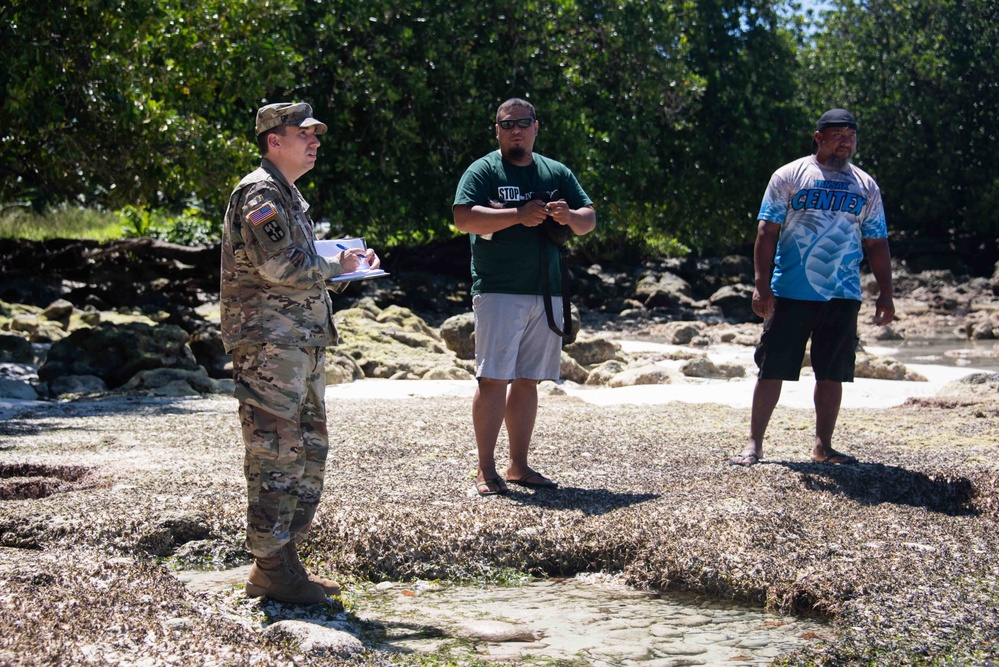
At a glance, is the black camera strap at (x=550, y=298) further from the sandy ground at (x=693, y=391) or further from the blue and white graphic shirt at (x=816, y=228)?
the sandy ground at (x=693, y=391)

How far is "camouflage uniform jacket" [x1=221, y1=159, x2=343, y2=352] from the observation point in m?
3.75

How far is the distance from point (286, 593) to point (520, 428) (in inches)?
79.7

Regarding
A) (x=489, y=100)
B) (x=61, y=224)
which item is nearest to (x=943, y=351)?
(x=489, y=100)

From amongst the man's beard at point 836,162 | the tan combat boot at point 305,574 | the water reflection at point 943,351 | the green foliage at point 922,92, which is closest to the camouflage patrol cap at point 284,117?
the tan combat boot at point 305,574

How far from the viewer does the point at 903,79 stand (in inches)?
1271

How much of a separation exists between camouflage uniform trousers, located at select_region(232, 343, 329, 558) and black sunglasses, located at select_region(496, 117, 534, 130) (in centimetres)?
204

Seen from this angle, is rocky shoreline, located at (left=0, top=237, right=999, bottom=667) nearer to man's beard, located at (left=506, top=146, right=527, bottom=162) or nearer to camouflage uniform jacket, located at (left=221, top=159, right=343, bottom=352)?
camouflage uniform jacket, located at (left=221, top=159, right=343, bottom=352)

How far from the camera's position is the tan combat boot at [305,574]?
394 cm

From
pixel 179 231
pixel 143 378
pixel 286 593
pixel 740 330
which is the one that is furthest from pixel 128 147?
pixel 179 231

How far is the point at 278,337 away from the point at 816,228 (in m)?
3.41

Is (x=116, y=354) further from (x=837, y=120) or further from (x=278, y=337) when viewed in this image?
(x=278, y=337)

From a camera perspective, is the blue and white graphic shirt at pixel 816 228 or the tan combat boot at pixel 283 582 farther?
the blue and white graphic shirt at pixel 816 228

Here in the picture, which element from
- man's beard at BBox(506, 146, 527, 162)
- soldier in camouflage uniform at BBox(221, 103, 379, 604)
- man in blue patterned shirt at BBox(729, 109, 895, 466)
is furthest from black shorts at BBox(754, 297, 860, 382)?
soldier in camouflage uniform at BBox(221, 103, 379, 604)

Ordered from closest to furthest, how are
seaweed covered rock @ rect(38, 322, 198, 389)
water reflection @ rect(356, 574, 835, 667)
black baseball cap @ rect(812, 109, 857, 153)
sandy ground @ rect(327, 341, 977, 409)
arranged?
water reflection @ rect(356, 574, 835, 667) < black baseball cap @ rect(812, 109, 857, 153) < sandy ground @ rect(327, 341, 977, 409) < seaweed covered rock @ rect(38, 322, 198, 389)
